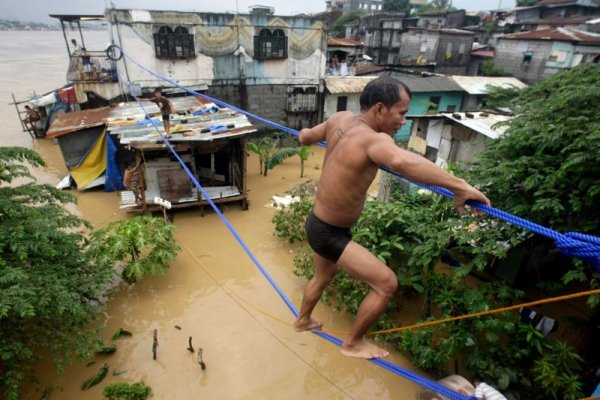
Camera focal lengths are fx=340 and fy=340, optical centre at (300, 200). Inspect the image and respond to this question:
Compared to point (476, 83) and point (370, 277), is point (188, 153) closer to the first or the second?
point (370, 277)

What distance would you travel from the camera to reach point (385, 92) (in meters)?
2.02

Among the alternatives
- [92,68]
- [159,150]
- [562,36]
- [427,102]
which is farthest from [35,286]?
[562,36]

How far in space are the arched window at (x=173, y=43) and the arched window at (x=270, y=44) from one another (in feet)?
8.50

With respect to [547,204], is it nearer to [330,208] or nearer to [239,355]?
[330,208]

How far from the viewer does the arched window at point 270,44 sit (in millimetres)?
13938

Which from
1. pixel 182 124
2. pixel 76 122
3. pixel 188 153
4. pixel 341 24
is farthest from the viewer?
pixel 341 24

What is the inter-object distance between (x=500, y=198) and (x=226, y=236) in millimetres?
6401

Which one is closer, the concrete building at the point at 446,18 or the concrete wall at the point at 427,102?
the concrete wall at the point at 427,102

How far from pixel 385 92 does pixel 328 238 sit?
3.33ft

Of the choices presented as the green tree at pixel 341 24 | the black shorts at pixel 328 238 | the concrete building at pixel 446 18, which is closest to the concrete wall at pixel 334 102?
the black shorts at pixel 328 238

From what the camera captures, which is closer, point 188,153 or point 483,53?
point 188,153

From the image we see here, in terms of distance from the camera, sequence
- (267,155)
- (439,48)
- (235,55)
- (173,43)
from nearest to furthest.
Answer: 1. (267,155)
2. (173,43)
3. (235,55)
4. (439,48)

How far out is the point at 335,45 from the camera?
21.7 meters

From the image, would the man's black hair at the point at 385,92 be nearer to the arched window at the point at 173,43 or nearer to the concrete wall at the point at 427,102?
the arched window at the point at 173,43
